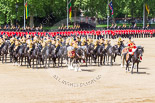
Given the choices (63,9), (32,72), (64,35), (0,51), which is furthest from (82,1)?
(32,72)

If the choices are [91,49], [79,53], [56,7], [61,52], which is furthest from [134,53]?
[56,7]

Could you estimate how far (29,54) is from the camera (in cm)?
3055

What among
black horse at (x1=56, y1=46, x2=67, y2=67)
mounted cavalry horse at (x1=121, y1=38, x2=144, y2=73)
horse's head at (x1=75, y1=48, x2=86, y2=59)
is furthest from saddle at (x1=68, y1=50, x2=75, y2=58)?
mounted cavalry horse at (x1=121, y1=38, x2=144, y2=73)

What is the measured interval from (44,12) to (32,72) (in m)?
56.9

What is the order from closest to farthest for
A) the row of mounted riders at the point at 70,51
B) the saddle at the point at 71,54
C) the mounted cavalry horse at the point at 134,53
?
the mounted cavalry horse at the point at 134,53 < the row of mounted riders at the point at 70,51 < the saddle at the point at 71,54

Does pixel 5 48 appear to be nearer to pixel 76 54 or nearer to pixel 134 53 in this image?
pixel 76 54

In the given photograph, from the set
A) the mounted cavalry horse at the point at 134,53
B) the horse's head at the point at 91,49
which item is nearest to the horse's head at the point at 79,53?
the mounted cavalry horse at the point at 134,53

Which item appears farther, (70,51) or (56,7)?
(56,7)

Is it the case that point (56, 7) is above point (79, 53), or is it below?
above

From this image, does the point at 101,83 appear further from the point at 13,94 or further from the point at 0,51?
the point at 0,51

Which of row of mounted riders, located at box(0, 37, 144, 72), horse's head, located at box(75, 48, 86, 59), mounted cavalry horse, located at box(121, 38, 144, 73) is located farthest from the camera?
horse's head, located at box(75, 48, 86, 59)

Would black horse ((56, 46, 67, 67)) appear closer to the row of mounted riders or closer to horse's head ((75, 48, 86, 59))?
the row of mounted riders

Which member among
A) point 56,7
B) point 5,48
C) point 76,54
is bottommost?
point 76,54

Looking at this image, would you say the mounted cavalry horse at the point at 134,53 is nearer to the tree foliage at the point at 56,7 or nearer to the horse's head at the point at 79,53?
the horse's head at the point at 79,53
